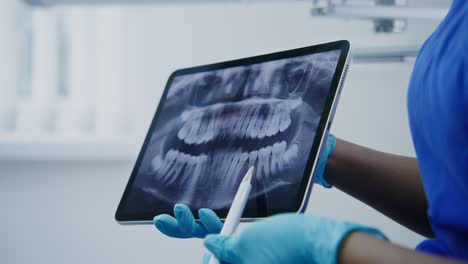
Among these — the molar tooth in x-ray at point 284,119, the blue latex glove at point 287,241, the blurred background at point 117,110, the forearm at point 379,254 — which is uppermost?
the molar tooth in x-ray at point 284,119

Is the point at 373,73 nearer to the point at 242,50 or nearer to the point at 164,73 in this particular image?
the point at 242,50

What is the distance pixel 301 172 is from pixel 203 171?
7.7 inches

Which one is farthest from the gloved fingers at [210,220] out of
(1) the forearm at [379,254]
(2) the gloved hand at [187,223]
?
(1) the forearm at [379,254]

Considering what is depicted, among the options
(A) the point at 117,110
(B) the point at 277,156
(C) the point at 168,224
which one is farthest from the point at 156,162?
(A) the point at 117,110

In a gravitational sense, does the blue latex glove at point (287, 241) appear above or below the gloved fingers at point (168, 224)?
above

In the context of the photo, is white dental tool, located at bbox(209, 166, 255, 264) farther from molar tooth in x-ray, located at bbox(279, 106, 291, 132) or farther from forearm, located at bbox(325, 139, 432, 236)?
forearm, located at bbox(325, 139, 432, 236)

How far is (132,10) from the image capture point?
74.8 inches

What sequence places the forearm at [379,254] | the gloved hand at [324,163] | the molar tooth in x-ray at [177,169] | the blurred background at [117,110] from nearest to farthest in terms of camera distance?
1. the forearm at [379,254]
2. the molar tooth in x-ray at [177,169]
3. the gloved hand at [324,163]
4. the blurred background at [117,110]

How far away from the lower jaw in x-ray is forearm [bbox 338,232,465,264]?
0.18 meters

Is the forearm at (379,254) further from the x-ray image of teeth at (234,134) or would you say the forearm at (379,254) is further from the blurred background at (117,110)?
the blurred background at (117,110)

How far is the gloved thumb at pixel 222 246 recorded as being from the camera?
65 centimetres

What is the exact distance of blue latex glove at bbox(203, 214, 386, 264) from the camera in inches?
23.2

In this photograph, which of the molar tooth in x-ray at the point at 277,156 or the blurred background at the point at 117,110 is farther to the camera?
the blurred background at the point at 117,110

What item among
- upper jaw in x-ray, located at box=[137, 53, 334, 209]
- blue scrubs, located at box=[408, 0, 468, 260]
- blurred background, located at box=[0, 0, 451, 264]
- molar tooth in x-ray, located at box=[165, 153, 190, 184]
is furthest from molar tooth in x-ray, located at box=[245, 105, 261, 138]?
blurred background, located at box=[0, 0, 451, 264]
